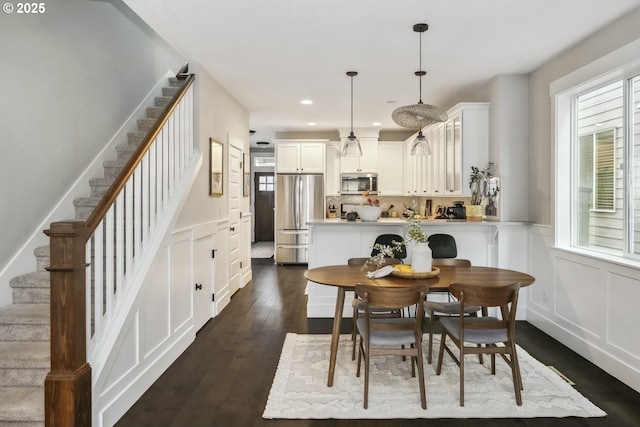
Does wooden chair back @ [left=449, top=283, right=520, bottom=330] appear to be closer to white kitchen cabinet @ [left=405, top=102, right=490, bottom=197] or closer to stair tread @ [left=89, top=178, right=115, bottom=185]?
white kitchen cabinet @ [left=405, top=102, right=490, bottom=197]

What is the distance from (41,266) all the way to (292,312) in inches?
102

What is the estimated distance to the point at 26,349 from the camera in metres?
2.49

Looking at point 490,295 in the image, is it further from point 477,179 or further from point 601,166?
point 477,179

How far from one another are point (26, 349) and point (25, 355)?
4.3 inches

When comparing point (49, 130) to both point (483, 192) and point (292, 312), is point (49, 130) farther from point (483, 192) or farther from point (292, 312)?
point (483, 192)

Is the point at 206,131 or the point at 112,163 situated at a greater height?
the point at 206,131

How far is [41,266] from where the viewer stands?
3.17 meters

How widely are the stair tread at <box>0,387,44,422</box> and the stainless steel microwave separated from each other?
641cm

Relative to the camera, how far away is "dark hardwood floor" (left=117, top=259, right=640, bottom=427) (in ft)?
8.08

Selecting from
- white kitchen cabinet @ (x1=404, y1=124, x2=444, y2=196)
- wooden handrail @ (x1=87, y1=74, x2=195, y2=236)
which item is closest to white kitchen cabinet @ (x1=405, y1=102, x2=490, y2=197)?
white kitchen cabinet @ (x1=404, y1=124, x2=444, y2=196)

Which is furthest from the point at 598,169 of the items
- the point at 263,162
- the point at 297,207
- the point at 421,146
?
the point at 263,162

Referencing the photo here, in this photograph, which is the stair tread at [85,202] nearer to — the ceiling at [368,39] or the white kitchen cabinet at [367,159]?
the ceiling at [368,39]

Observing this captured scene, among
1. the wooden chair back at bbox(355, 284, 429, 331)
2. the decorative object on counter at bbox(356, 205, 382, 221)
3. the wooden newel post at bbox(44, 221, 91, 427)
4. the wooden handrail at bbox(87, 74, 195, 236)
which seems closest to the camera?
the wooden newel post at bbox(44, 221, 91, 427)

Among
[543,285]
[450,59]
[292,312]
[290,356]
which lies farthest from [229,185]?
[543,285]
